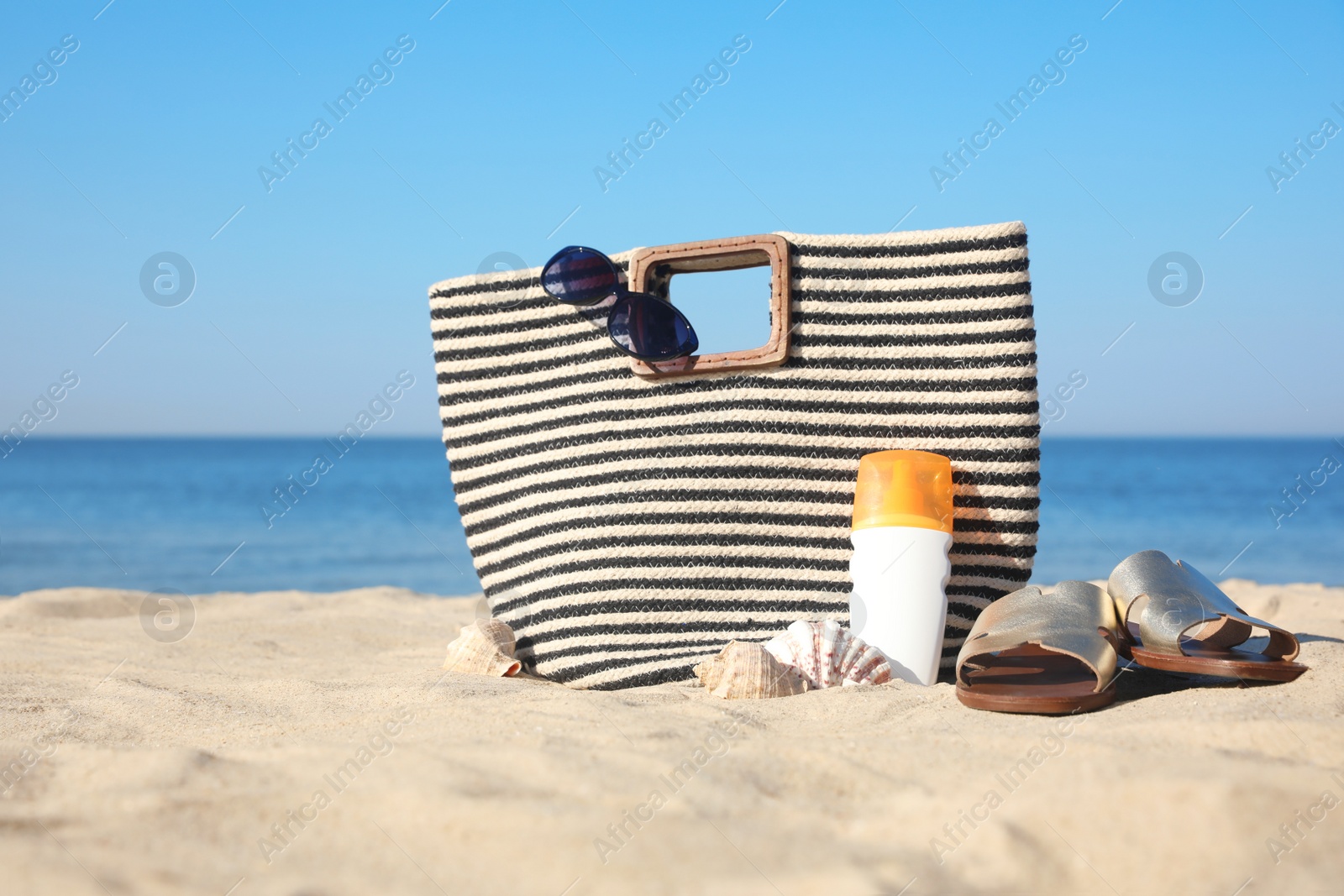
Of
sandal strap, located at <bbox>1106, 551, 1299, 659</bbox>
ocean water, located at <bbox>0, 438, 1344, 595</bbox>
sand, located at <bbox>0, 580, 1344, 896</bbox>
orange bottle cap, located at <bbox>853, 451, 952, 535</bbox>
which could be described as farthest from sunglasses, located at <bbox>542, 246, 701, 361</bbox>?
ocean water, located at <bbox>0, 438, 1344, 595</bbox>

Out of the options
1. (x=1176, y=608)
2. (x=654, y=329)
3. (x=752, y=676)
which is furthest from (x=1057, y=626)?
(x=654, y=329)

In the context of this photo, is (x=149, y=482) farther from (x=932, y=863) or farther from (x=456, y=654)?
(x=932, y=863)

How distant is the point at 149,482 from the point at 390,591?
25844 millimetres

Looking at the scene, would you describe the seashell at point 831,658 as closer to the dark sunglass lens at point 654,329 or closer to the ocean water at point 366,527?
the dark sunglass lens at point 654,329

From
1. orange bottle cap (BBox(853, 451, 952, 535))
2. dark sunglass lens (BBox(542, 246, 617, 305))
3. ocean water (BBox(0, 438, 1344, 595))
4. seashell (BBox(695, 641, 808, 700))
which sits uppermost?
dark sunglass lens (BBox(542, 246, 617, 305))

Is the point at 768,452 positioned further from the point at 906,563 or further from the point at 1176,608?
the point at 1176,608

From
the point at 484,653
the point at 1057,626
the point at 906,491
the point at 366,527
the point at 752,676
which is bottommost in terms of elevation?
the point at 366,527

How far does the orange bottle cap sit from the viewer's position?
2.45m

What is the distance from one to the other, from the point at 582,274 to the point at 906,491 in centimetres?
116

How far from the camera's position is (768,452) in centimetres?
271

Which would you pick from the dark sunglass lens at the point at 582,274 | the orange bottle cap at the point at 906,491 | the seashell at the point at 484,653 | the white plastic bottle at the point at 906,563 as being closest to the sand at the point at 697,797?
the white plastic bottle at the point at 906,563

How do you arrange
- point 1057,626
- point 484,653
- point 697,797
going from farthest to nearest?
point 484,653, point 1057,626, point 697,797

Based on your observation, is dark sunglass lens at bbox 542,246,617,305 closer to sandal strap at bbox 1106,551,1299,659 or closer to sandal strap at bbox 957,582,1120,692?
sandal strap at bbox 957,582,1120,692

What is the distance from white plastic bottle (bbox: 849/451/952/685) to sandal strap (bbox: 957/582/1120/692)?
0.18m
